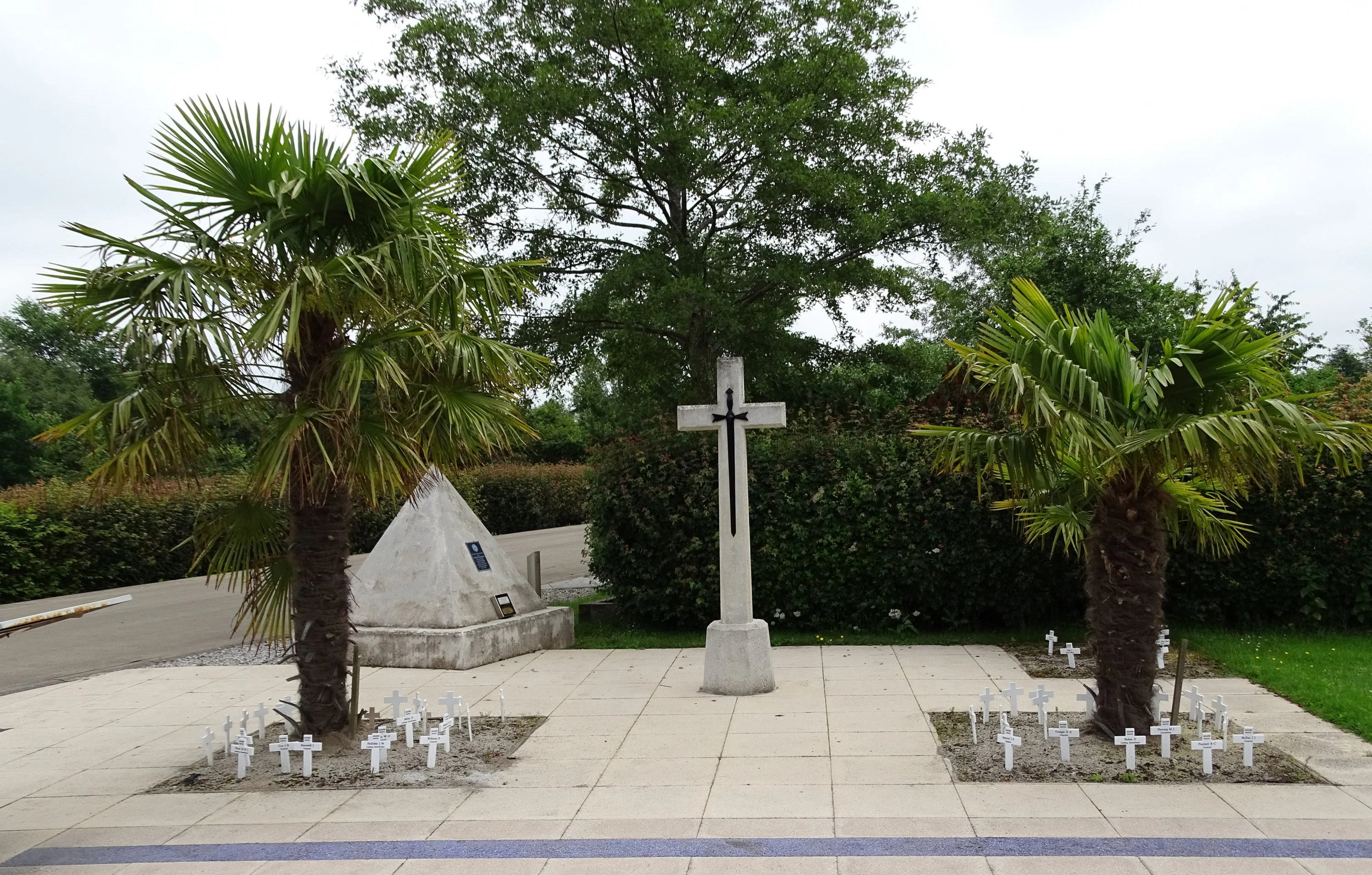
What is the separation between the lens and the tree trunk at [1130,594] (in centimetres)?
611

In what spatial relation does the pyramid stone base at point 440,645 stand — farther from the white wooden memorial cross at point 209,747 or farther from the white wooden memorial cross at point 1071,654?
the white wooden memorial cross at point 1071,654

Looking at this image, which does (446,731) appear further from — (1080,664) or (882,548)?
(1080,664)

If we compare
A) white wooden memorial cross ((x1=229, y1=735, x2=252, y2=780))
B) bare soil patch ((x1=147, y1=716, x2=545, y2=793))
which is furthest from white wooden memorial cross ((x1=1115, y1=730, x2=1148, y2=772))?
white wooden memorial cross ((x1=229, y1=735, x2=252, y2=780))

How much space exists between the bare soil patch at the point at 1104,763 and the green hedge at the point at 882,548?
3.81 metres

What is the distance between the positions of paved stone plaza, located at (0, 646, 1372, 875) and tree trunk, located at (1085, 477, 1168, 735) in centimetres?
68

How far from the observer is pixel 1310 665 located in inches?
346

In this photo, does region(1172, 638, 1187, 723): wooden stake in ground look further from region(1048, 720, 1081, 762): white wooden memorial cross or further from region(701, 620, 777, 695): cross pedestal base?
region(701, 620, 777, 695): cross pedestal base

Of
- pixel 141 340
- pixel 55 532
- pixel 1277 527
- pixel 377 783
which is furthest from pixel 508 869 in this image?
pixel 55 532

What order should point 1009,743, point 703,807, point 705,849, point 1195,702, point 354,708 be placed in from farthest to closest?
point 354,708 → point 1195,702 → point 1009,743 → point 703,807 → point 705,849

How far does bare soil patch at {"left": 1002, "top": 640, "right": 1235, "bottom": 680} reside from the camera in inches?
341

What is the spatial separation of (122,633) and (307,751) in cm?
893

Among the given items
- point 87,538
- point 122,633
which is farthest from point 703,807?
point 87,538

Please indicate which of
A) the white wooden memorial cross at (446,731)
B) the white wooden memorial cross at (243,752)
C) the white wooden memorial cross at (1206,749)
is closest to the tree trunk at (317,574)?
the white wooden memorial cross at (243,752)

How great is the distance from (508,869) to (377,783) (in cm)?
176
